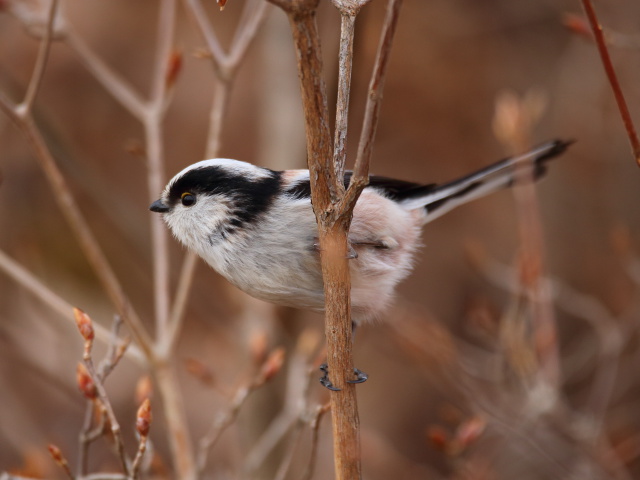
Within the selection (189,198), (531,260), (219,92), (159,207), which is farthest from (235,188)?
(531,260)

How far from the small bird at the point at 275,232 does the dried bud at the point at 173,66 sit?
0.50m

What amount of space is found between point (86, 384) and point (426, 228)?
3973 mm

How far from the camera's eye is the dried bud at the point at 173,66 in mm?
2434

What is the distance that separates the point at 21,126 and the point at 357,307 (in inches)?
45.8

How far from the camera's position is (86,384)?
1.87m

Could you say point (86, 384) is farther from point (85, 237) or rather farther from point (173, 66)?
point (173, 66)

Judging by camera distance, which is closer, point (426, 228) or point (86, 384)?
point (86, 384)

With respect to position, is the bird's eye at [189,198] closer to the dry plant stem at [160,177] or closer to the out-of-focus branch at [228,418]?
the dry plant stem at [160,177]

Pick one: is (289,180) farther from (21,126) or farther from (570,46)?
(570,46)

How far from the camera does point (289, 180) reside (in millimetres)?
2166

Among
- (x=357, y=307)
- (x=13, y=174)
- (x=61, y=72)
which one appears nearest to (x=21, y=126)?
(x=357, y=307)

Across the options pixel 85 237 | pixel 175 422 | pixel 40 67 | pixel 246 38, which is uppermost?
pixel 246 38

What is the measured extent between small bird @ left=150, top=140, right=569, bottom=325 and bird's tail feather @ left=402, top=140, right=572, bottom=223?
0.18 ft

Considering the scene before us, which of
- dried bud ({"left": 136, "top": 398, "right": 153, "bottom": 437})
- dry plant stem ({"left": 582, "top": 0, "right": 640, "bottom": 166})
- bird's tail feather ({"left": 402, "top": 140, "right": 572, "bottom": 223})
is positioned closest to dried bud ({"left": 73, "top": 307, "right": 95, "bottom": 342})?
dried bud ({"left": 136, "top": 398, "right": 153, "bottom": 437})
